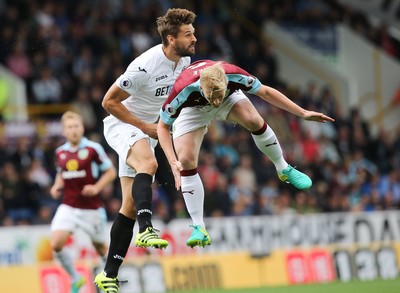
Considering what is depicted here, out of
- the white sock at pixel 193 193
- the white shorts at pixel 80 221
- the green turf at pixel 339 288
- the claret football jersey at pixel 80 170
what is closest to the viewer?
the white sock at pixel 193 193

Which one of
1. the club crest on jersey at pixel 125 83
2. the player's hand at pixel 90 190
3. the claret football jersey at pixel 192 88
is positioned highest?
the club crest on jersey at pixel 125 83

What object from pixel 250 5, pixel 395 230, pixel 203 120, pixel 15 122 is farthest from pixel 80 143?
pixel 250 5

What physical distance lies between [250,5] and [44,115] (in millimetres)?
6894

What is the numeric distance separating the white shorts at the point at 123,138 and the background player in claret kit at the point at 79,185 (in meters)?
2.51

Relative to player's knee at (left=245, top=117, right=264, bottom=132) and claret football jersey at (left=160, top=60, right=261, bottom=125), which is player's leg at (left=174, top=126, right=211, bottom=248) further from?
player's knee at (left=245, top=117, right=264, bottom=132)

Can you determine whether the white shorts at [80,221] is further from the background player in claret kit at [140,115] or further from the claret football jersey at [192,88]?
→ the claret football jersey at [192,88]

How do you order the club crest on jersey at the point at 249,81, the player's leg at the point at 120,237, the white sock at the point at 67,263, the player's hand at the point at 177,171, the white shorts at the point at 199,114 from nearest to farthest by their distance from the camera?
the player's hand at the point at 177,171 < the club crest on jersey at the point at 249,81 < the white shorts at the point at 199,114 < the player's leg at the point at 120,237 < the white sock at the point at 67,263

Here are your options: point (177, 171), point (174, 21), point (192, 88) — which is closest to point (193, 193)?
point (177, 171)

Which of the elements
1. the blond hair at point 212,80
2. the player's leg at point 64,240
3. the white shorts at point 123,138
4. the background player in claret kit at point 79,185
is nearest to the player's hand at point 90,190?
the background player in claret kit at point 79,185

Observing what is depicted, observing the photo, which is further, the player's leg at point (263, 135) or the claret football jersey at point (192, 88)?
the player's leg at point (263, 135)

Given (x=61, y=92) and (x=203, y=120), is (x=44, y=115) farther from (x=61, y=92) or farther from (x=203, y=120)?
(x=203, y=120)

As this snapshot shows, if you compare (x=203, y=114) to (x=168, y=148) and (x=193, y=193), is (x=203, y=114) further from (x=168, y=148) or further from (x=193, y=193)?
(x=193, y=193)

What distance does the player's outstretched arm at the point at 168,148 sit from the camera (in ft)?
31.6

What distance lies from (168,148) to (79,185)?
3.67m
